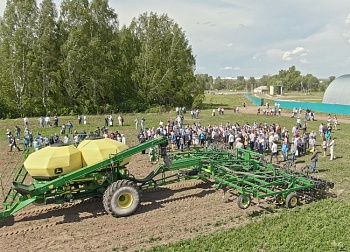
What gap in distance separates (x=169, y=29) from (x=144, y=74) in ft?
30.4

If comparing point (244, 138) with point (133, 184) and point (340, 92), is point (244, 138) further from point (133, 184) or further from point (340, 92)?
point (340, 92)

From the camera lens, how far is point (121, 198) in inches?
433

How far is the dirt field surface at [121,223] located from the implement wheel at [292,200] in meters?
1.09

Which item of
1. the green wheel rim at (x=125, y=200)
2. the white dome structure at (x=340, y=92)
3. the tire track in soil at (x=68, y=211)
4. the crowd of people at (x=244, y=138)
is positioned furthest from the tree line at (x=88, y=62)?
the green wheel rim at (x=125, y=200)

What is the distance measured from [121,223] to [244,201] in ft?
13.8

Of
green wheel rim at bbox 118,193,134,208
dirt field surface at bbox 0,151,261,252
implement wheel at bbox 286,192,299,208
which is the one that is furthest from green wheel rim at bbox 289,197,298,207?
green wheel rim at bbox 118,193,134,208

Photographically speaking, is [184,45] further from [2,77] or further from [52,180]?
[52,180]

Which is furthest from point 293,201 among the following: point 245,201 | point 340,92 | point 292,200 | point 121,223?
point 340,92

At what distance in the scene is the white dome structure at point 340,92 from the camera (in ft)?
176

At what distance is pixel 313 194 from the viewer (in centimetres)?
1223

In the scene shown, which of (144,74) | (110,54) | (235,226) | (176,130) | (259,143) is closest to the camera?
(235,226)

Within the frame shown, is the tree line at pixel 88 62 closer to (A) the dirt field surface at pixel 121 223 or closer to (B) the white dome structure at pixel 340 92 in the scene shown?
(B) the white dome structure at pixel 340 92

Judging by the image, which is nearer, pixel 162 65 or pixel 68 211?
pixel 68 211

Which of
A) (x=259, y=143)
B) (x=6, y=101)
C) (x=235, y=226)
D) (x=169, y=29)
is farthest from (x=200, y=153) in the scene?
(x=169, y=29)
